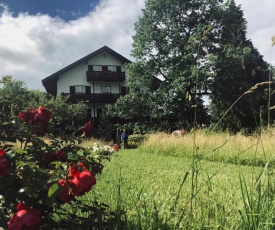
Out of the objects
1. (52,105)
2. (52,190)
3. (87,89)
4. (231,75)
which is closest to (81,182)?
(52,190)

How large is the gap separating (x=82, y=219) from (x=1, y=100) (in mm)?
1386

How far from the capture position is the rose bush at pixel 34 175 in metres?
1.48

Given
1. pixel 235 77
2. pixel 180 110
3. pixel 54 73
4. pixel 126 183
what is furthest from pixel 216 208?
pixel 54 73

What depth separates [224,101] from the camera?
92.1 feet

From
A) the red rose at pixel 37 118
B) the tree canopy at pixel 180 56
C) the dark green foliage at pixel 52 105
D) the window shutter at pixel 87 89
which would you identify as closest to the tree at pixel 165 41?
the tree canopy at pixel 180 56

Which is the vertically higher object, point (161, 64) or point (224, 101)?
point (161, 64)

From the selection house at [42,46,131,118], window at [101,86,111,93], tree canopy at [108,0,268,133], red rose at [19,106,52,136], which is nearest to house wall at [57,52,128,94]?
house at [42,46,131,118]

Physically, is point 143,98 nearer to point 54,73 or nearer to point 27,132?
point 54,73

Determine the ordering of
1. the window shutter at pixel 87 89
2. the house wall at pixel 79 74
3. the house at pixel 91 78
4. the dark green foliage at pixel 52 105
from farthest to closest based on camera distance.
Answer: the window shutter at pixel 87 89, the house wall at pixel 79 74, the house at pixel 91 78, the dark green foliage at pixel 52 105

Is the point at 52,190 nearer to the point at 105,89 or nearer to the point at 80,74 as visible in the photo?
the point at 80,74

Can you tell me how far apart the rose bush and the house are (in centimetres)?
3246

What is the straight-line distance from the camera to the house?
34281 mm

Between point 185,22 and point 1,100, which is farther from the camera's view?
point 185,22

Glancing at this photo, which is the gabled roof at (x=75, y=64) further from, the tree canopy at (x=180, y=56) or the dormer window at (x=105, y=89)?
the tree canopy at (x=180, y=56)
